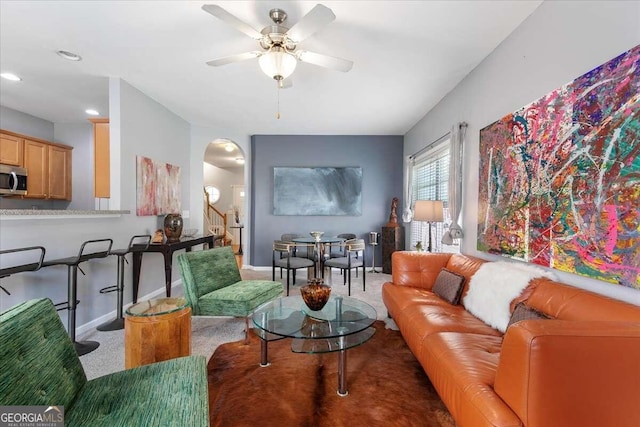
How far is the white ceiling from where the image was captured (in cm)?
219

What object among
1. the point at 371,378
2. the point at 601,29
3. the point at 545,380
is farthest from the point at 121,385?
the point at 601,29

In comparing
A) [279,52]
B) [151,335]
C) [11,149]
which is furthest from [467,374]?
[11,149]

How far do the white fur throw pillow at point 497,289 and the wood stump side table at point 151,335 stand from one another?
2121 millimetres

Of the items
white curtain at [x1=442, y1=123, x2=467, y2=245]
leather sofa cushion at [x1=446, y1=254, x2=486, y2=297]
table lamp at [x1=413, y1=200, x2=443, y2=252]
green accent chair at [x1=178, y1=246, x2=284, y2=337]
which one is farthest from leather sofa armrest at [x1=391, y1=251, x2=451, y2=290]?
green accent chair at [x1=178, y1=246, x2=284, y2=337]

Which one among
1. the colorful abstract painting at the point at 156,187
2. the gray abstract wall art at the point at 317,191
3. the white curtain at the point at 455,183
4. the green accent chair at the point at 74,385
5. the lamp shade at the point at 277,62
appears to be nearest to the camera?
the green accent chair at the point at 74,385

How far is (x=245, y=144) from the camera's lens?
5.79 metres

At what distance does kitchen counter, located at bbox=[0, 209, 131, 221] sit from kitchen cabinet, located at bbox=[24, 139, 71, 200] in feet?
8.16

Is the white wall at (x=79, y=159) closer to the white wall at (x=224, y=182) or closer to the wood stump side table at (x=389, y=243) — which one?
the wood stump side table at (x=389, y=243)

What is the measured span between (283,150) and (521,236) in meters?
4.48

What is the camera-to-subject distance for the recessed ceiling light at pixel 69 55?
9.23 ft

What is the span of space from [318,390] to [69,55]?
3778 mm

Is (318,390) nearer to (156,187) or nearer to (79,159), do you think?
(156,187)

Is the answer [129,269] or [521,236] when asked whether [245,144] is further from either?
[521,236]

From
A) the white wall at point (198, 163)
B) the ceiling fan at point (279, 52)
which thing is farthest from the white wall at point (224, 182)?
the ceiling fan at point (279, 52)
